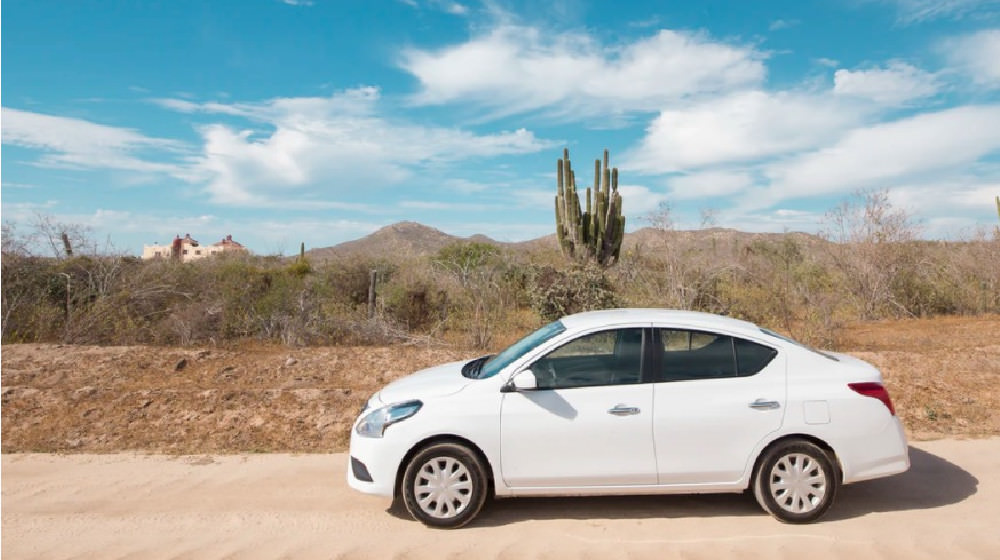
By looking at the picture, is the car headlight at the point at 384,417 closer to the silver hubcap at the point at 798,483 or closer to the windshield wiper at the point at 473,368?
the windshield wiper at the point at 473,368

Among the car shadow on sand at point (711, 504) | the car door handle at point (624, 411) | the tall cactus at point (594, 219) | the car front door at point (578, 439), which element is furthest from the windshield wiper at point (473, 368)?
the tall cactus at point (594, 219)

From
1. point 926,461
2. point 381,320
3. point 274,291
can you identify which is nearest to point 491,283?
point 381,320

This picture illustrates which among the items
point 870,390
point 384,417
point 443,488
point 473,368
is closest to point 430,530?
point 443,488

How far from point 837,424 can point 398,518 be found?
3492 mm

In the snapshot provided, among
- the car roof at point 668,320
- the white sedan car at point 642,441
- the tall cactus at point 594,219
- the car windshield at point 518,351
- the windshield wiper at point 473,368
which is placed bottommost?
the white sedan car at point 642,441

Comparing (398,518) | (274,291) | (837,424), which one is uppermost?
(274,291)

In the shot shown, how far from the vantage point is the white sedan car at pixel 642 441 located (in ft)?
17.0

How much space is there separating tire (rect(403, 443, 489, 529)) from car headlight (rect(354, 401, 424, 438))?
32 cm

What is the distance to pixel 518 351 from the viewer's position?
19.2ft

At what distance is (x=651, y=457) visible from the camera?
5.21 metres

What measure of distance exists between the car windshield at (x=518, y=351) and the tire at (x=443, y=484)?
0.71 m

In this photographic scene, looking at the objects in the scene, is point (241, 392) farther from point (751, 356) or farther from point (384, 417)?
point (751, 356)

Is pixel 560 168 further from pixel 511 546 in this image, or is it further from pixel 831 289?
pixel 511 546

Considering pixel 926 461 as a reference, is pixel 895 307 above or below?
above
